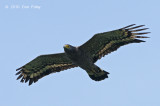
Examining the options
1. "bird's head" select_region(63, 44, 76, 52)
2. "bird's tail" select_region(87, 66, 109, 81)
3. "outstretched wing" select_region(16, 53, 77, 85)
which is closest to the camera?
"bird's head" select_region(63, 44, 76, 52)

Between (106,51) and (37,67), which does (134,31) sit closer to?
(106,51)

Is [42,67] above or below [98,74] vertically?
above

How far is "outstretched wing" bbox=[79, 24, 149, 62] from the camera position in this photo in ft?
81.4

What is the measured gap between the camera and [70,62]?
2608cm

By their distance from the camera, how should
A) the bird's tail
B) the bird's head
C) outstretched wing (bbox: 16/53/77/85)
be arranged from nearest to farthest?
the bird's head, the bird's tail, outstretched wing (bbox: 16/53/77/85)

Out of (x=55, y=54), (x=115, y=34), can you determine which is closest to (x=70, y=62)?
(x=55, y=54)

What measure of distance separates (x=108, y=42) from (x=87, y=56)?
1.17 m

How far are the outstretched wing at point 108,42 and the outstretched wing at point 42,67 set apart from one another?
134 cm

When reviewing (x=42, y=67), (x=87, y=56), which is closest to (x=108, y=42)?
(x=87, y=56)

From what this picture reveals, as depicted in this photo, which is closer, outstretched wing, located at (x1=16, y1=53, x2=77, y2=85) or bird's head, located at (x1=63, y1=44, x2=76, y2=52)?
bird's head, located at (x1=63, y1=44, x2=76, y2=52)

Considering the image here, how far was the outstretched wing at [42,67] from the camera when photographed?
85.5ft

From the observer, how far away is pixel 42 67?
2648cm

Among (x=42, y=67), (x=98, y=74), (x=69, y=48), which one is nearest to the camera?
(x=69, y=48)

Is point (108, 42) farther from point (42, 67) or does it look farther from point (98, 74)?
point (42, 67)
